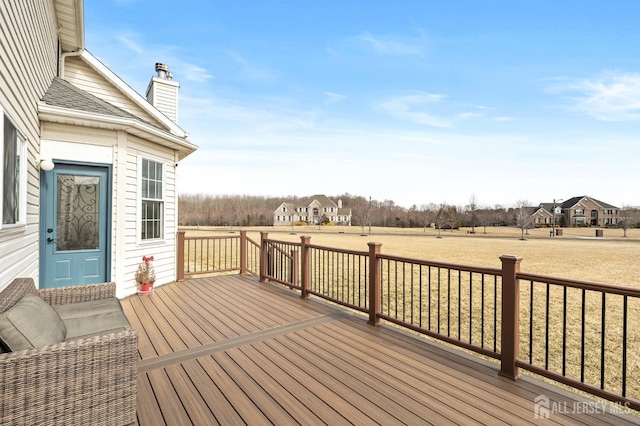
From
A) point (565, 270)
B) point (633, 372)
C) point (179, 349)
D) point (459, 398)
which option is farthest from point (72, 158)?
point (565, 270)

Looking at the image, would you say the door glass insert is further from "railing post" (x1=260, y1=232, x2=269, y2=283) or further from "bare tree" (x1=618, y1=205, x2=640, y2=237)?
"bare tree" (x1=618, y1=205, x2=640, y2=237)

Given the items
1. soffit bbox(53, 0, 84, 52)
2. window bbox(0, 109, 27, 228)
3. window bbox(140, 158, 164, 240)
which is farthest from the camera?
window bbox(140, 158, 164, 240)

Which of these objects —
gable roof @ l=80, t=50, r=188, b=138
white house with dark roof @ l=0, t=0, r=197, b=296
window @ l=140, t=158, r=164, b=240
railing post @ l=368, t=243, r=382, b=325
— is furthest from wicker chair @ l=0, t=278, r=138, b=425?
gable roof @ l=80, t=50, r=188, b=138

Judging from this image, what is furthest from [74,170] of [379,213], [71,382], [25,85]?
[379,213]

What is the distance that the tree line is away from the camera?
4478 centimetres

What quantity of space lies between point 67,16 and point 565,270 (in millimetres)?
16150

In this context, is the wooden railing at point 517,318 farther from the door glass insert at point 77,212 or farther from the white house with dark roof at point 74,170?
the door glass insert at point 77,212

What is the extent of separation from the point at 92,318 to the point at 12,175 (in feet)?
5.14

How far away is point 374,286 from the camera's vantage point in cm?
379

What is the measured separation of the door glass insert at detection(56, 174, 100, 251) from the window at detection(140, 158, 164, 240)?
0.74 metres

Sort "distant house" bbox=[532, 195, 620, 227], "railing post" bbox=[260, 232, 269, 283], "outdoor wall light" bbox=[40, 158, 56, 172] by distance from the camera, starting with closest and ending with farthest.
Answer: "outdoor wall light" bbox=[40, 158, 56, 172] < "railing post" bbox=[260, 232, 269, 283] < "distant house" bbox=[532, 195, 620, 227]

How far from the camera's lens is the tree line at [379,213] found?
44781mm

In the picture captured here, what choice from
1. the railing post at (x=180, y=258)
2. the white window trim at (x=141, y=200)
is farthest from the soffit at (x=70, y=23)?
the railing post at (x=180, y=258)

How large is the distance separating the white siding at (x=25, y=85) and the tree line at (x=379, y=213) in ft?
127
